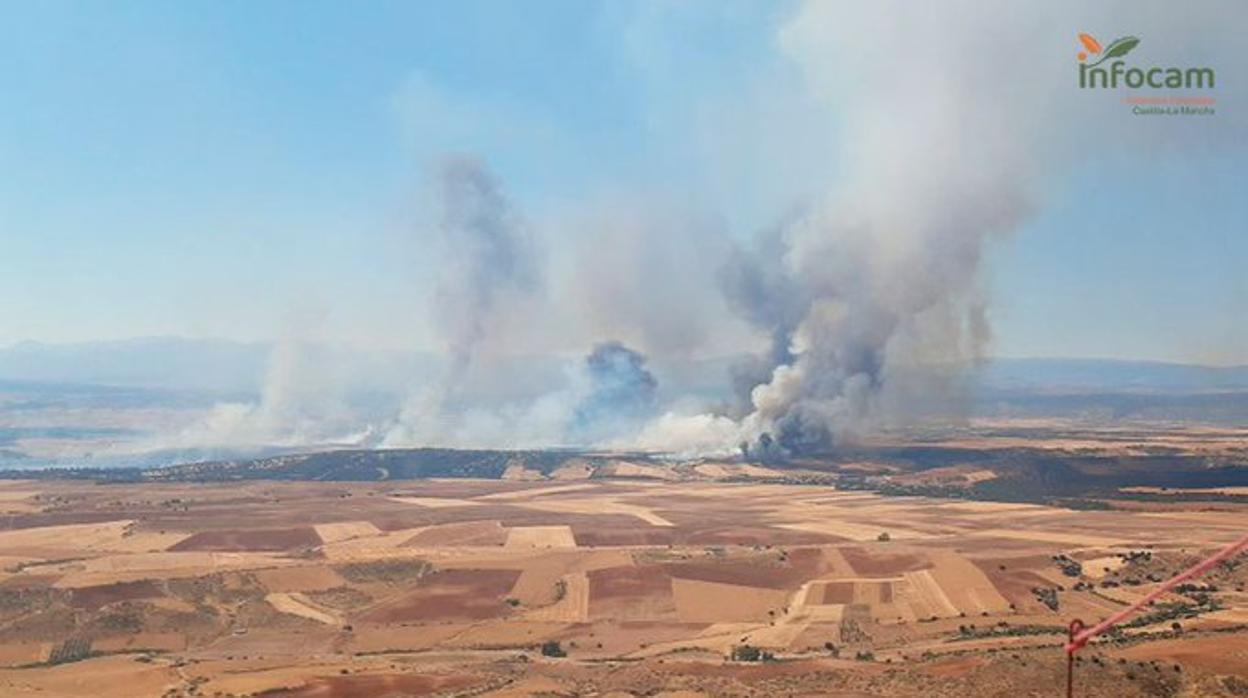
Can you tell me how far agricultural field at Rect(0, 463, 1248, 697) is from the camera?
65.9m

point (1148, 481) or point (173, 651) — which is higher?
point (1148, 481)

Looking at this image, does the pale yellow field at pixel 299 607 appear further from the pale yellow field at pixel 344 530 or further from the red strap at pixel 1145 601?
the red strap at pixel 1145 601

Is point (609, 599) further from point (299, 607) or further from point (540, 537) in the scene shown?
point (540, 537)

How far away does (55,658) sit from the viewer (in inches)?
3044

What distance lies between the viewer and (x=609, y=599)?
92125mm

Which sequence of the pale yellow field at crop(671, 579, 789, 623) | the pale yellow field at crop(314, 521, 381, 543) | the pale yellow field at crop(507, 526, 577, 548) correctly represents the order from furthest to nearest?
the pale yellow field at crop(314, 521, 381, 543), the pale yellow field at crop(507, 526, 577, 548), the pale yellow field at crop(671, 579, 789, 623)

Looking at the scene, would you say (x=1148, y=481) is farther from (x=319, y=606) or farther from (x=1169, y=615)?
(x=319, y=606)

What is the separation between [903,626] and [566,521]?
64959 mm

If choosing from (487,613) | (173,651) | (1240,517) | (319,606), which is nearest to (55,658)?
(173,651)

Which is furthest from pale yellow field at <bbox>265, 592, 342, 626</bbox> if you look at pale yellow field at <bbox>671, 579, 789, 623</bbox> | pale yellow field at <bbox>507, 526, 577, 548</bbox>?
pale yellow field at <bbox>507, 526, 577, 548</bbox>

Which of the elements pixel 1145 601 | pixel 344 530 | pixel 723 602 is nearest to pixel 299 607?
pixel 723 602

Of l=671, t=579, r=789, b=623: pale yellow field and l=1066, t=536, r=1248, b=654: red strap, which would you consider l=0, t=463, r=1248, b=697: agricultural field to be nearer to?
l=671, t=579, r=789, b=623: pale yellow field

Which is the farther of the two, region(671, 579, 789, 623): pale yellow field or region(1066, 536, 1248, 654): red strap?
region(671, 579, 789, 623): pale yellow field

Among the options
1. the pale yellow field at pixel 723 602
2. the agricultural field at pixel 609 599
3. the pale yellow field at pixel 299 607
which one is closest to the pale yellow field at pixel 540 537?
the agricultural field at pixel 609 599
